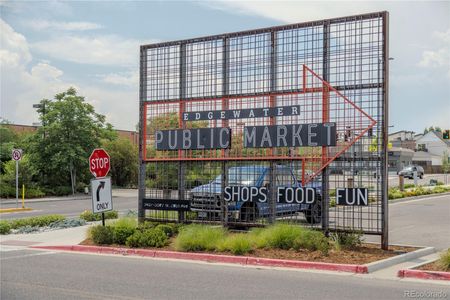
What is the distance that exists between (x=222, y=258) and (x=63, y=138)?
107ft

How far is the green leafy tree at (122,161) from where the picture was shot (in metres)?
52.7

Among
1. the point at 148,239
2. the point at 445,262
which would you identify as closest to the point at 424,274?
the point at 445,262

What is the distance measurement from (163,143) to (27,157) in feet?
89.5

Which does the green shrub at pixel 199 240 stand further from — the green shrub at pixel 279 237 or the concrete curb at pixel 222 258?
the green shrub at pixel 279 237

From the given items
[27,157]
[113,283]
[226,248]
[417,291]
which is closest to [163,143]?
[226,248]

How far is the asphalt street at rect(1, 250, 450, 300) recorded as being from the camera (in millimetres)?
8383

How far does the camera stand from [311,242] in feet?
38.7

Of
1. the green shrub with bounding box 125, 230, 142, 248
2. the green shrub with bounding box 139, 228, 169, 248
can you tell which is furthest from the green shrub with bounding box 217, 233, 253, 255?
the green shrub with bounding box 125, 230, 142, 248

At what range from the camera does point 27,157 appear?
40.0 metres

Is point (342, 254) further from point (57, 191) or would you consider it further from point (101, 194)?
point (57, 191)

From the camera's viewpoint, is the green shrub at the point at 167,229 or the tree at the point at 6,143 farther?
the tree at the point at 6,143

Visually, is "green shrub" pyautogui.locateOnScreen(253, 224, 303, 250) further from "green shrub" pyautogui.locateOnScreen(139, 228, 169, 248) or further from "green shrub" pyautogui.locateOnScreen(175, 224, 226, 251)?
"green shrub" pyautogui.locateOnScreen(139, 228, 169, 248)

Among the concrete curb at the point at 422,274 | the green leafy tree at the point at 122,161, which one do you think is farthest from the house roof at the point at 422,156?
the concrete curb at the point at 422,274

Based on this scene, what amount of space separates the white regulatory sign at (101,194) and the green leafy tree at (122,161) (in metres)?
38.6
